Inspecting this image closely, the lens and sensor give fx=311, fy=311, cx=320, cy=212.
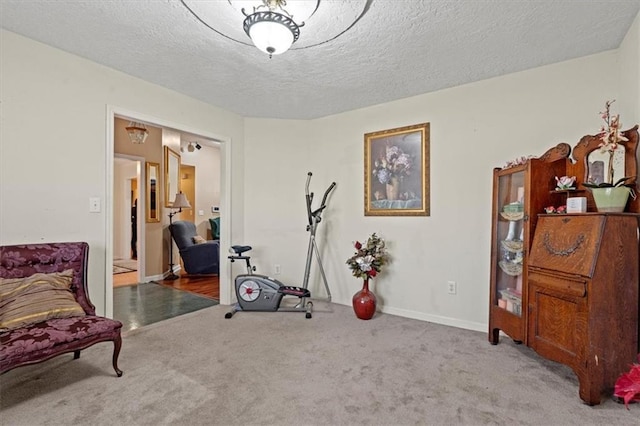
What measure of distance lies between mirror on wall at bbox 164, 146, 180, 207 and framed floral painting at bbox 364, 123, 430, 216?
147 inches

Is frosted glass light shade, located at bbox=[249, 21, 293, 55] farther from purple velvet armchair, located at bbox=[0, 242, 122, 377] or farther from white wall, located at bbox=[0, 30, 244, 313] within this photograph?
purple velvet armchair, located at bbox=[0, 242, 122, 377]

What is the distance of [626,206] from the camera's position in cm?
197

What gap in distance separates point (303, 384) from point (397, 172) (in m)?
2.33

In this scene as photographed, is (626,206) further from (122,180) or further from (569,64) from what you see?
(122,180)

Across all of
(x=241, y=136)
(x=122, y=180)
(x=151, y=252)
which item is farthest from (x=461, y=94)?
(x=122, y=180)

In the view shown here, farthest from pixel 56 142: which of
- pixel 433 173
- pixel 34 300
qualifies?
pixel 433 173

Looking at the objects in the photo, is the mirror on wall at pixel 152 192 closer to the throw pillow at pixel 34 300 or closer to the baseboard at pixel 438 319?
the throw pillow at pixel 34 300

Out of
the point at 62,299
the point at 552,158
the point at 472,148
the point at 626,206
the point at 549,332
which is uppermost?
the point at 472,148

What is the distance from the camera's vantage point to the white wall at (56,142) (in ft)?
7.27

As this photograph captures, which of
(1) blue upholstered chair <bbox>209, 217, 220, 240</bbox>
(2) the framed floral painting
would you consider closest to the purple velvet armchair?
(2) the framed floral painting

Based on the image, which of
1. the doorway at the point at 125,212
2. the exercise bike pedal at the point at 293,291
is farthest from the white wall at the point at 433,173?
the doorway at the point at 125,212

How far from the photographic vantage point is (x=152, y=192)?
5.20m

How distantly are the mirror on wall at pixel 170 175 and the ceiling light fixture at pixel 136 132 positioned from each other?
0.75 meters

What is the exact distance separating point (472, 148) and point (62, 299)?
3510 mm
